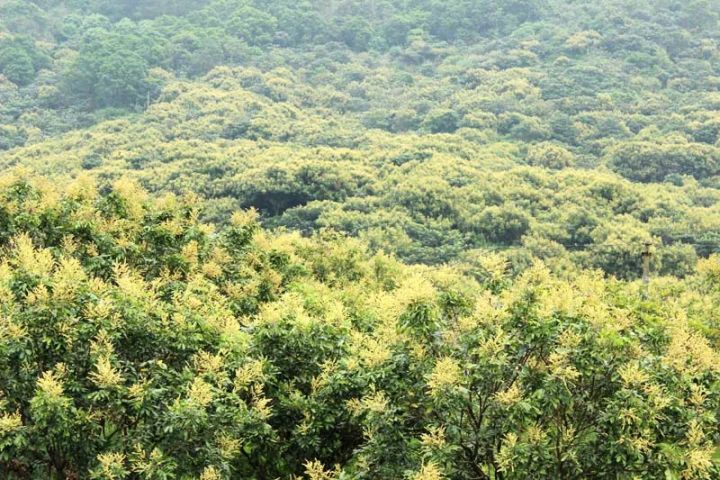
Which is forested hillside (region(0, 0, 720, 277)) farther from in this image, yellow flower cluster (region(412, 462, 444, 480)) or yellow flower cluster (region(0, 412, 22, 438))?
yellow flower cluster (region(0, 412, 22, 438))

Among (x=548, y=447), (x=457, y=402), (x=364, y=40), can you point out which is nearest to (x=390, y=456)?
(x=457, y=402)

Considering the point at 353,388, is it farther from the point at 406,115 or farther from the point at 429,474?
the point at 406,115

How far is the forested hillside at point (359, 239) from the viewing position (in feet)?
19.8

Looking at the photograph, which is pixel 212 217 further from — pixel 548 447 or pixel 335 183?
pixel 548 447

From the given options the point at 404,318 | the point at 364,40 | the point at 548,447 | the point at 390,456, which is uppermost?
the point at 404,318

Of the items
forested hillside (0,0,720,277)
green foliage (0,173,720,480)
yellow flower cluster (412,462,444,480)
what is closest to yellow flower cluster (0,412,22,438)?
green foliage (0,173,720,480)

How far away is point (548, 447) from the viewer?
5820 mm

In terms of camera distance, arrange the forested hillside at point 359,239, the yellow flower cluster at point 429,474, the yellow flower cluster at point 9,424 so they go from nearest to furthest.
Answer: the yellow flower cluster at point 429,474
the yellow flower cluster at point 9,424
the forested hillside at point 359,239

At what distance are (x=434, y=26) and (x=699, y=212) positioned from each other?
47396 millimetres

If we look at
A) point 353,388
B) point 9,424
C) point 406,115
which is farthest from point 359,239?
point 406,115

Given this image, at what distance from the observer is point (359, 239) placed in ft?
99.3

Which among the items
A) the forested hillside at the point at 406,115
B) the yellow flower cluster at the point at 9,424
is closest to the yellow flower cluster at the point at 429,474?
the yellow flower cluster at the point at 9,424

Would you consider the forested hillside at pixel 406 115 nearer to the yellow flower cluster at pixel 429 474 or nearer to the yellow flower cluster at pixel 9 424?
the yellow flower cluster at pixel 429 474

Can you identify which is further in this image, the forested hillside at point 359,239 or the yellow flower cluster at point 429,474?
the forested hillside at point 359,239
